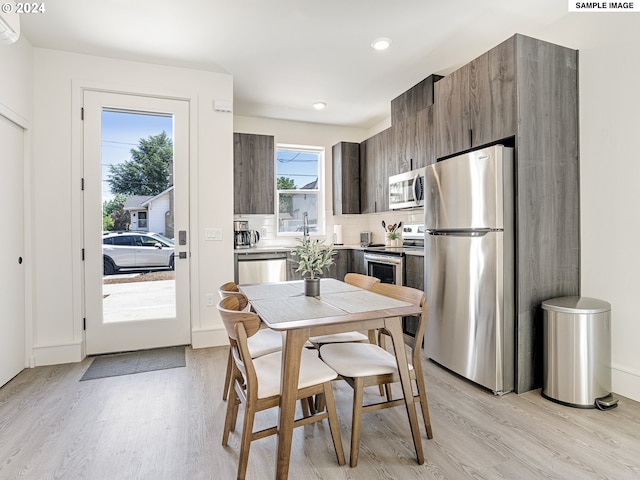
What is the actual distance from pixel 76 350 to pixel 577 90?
4.66m

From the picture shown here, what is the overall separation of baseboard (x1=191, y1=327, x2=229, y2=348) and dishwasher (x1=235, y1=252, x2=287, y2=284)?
82 cm

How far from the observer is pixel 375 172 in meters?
Answer: 4.77

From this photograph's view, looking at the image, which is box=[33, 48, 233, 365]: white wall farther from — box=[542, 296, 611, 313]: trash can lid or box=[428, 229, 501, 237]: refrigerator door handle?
box=[542, 296, 611, 313]: trash can lid

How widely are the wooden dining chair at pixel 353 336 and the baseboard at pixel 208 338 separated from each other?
1530mm

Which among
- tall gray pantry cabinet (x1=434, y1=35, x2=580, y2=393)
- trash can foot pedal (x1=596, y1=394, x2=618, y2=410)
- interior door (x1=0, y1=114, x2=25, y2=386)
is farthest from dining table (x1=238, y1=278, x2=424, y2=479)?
interior door (x1=0, y1=114, x2=25, y2=386)

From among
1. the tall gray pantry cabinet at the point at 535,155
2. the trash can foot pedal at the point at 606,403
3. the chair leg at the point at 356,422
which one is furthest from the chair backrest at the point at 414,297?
the trash can foot pedal at the point at 606,403

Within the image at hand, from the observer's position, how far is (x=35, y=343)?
9.92ft

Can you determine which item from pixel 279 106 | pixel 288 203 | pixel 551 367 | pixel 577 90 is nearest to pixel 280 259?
pixel 288 203

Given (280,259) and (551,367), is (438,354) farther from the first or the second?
(280,259)

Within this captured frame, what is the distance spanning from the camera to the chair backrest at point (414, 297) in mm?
→ 1816

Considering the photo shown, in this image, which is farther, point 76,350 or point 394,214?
point 394,214

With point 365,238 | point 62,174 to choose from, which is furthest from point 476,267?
point 62,174

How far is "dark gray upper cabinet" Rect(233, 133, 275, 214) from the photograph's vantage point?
454 centimetres

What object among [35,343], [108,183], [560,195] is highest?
[108,183]
